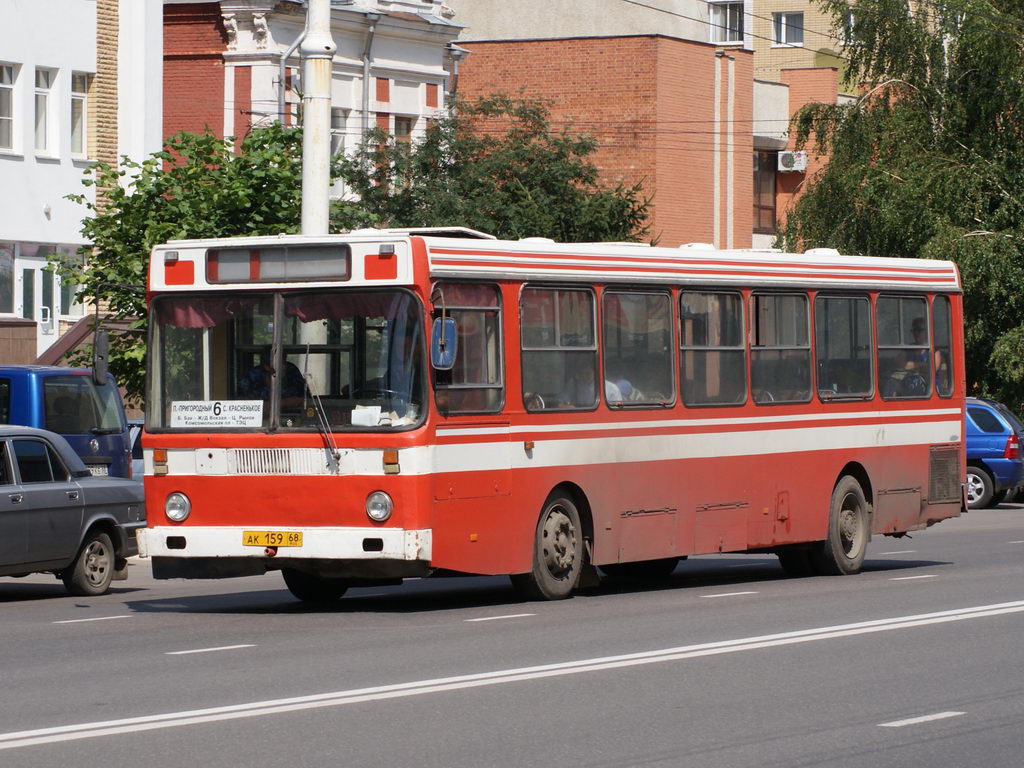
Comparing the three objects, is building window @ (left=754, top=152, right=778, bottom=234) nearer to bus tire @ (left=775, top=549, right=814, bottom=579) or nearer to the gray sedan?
bus tire @ (left=775, top=549, right=814, bottom=579)

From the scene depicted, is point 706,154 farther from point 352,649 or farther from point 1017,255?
point 352,649

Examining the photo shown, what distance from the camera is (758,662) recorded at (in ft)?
40.1

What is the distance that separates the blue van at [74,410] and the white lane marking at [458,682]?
37.5ft

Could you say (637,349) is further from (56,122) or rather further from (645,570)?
(56,122)

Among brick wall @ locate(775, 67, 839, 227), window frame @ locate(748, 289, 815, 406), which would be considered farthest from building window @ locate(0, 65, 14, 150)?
brick wall @ locate(775, 67, 839, 227)

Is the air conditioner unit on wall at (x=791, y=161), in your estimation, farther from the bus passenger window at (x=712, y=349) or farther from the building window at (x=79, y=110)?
the bus passenger window at (x=712, y=349)

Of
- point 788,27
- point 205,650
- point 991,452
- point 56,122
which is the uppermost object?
point 788,27

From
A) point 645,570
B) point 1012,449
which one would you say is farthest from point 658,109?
point 645,570

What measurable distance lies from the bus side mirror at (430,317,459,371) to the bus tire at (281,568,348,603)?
8.76 ft

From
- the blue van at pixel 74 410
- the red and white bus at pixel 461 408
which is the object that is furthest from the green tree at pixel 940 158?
the red and white bus at pixel 461 408

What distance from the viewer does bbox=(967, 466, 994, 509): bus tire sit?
3369 cm

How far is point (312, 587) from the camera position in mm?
16719

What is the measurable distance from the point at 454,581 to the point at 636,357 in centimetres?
350

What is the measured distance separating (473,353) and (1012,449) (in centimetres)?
1981
